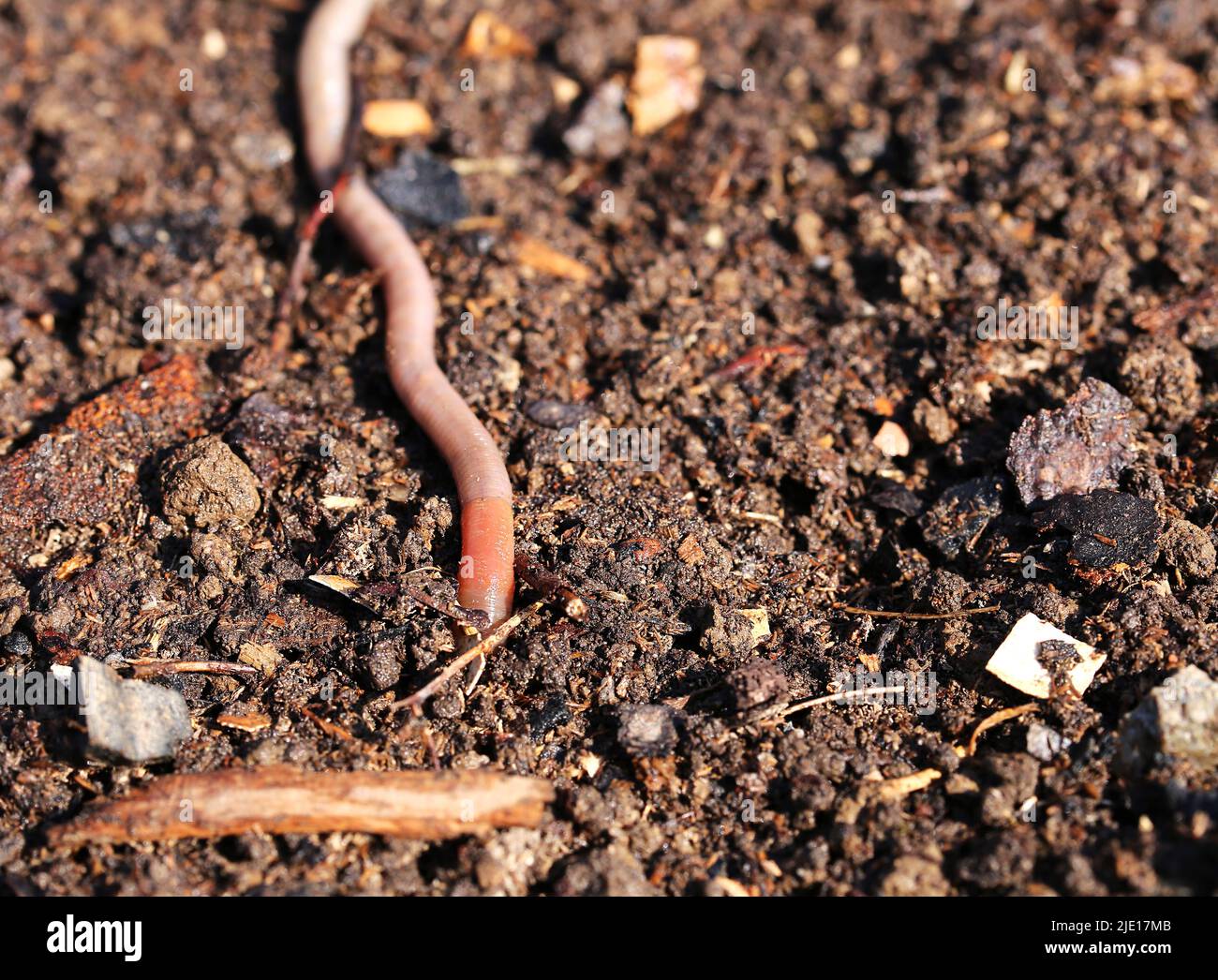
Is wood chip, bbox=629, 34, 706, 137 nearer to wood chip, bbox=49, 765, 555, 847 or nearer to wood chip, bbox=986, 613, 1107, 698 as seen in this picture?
wood chip, bbox=986, 613, 1107, 698

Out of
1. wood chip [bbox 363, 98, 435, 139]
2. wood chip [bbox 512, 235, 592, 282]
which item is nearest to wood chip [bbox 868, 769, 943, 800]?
wood chip [bbox 512, 235, 592, 282]

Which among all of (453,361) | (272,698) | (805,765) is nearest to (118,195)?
(453,361)

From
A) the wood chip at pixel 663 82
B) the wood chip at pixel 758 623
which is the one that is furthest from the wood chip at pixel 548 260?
the wood chip at pixel 758 623

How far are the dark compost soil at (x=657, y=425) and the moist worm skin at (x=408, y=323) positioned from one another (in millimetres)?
156

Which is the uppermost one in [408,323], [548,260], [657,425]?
[548,260]

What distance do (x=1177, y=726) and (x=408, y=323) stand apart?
13.9ft

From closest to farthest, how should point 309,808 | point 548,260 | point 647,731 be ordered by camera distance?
1. point 309,808
2. point 647,731
3. point 548,260

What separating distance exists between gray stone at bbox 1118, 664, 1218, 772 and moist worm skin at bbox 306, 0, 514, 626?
2.67 meters

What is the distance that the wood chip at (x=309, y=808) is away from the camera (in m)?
4.14

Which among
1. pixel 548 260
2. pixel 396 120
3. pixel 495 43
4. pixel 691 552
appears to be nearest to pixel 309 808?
pixel 691 552

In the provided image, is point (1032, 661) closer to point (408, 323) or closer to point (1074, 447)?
point (1074, 447)

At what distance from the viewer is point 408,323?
606 centimetres

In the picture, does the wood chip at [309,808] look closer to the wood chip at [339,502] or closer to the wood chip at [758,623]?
the wood chip at [758,623]
